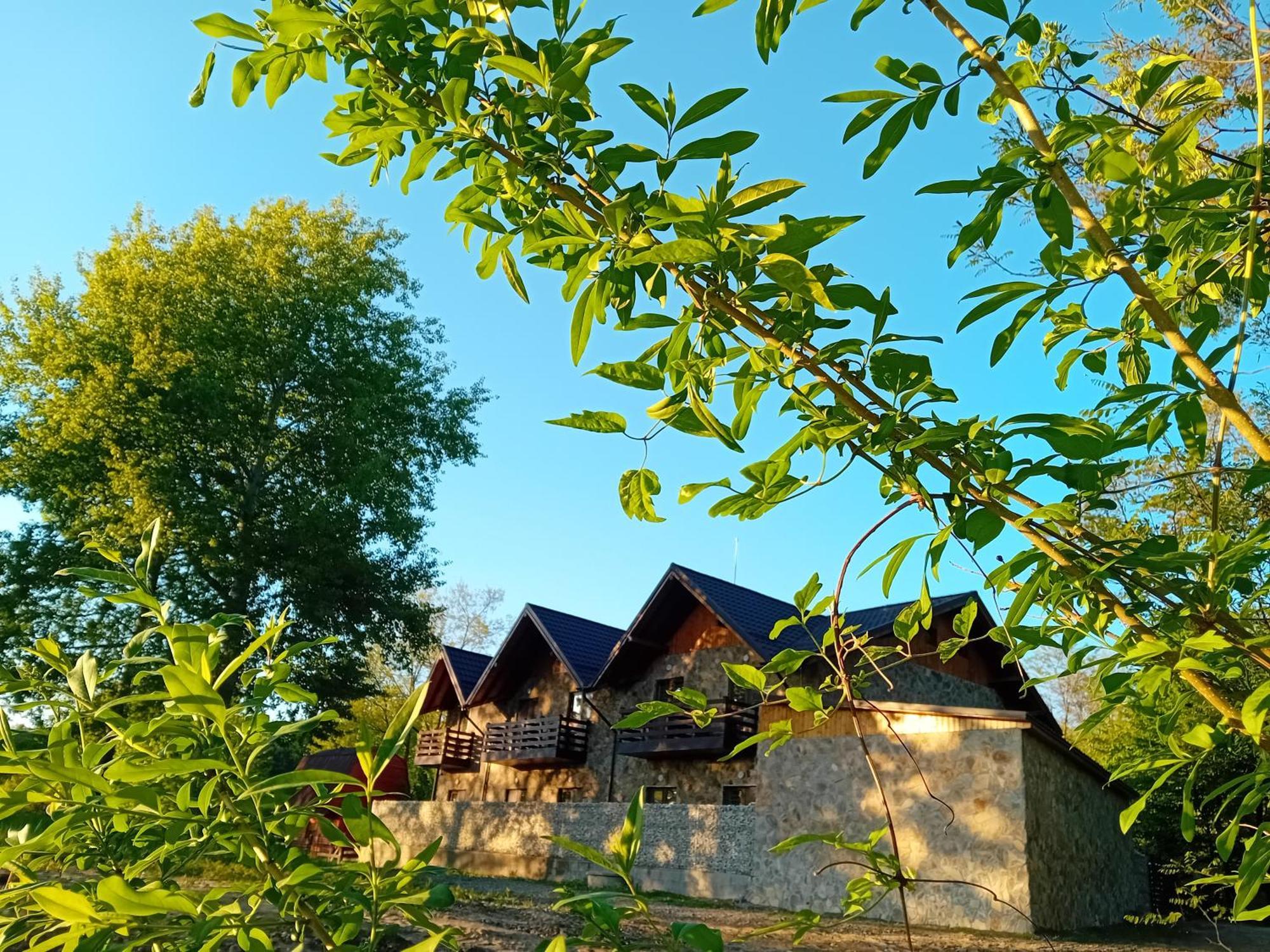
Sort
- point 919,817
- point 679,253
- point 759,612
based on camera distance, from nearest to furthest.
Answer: point 679,253 → point 919,817 → point 759,612

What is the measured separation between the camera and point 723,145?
81cm

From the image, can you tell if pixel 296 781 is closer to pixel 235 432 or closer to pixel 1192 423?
pixel 1192 423

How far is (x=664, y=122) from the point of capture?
82 cm

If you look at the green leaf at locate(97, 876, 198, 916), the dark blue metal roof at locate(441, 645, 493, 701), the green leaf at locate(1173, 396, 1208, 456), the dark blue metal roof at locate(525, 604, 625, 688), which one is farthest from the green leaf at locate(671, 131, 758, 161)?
the dark blue metal roof at locate(441, 645, 493, 701)

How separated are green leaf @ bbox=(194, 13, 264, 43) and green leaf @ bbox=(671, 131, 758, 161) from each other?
19.6 inches

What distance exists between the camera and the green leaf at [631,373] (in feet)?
2.89

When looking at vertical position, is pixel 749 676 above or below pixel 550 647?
below

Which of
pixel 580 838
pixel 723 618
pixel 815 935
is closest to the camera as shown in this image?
pixel 815 935

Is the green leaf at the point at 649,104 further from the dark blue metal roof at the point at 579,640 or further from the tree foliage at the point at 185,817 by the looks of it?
the dark blue metal roof at the point at 579,640

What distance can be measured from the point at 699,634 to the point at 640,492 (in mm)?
15224

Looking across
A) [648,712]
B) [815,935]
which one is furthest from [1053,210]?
[815,935]

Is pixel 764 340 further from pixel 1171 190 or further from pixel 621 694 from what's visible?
pixel 621 694

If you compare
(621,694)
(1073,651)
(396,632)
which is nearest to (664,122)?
(1073,651)

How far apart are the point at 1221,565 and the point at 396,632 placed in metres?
18.9
